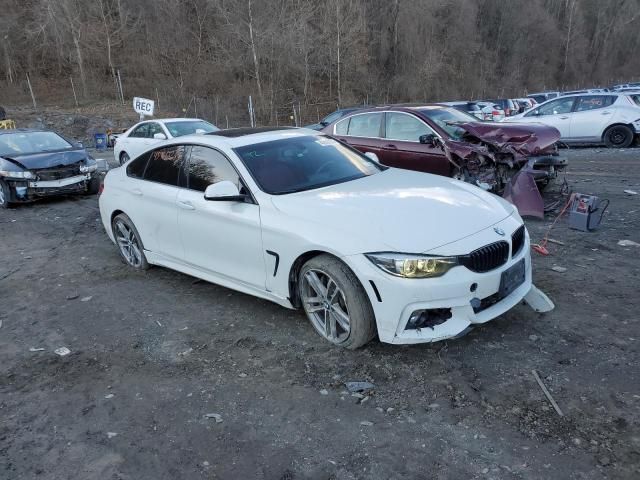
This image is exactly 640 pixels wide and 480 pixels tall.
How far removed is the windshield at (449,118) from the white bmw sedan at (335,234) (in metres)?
3.28

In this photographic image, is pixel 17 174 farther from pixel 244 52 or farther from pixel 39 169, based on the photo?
pixel 244 52

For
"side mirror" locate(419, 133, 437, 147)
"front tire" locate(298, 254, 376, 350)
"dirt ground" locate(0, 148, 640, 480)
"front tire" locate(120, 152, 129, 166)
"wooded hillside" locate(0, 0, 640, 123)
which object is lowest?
"dirt ground" locate(0, 148, 640, 480)

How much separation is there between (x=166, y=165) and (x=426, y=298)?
3.19 meters

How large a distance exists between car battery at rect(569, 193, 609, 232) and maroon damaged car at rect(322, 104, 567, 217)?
0.61 meters

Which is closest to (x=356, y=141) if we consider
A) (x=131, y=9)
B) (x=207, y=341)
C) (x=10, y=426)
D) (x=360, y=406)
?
(x=207, y=341)

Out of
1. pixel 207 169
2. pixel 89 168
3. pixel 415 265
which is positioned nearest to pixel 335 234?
pixel 415 265

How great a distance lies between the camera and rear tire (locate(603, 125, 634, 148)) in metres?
12.8

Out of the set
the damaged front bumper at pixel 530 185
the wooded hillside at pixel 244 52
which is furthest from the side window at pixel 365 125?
the wooded hillside at pixel 244 52

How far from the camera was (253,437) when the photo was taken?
2.89m

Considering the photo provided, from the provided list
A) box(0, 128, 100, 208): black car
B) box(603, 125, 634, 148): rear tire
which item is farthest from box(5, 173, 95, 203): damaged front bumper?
box(603, 125, 634, 148): rear tire

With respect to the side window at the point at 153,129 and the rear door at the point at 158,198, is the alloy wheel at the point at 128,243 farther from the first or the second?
the side window at the point at 153,129

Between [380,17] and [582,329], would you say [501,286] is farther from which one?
[380,17]

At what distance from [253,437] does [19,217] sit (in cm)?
826

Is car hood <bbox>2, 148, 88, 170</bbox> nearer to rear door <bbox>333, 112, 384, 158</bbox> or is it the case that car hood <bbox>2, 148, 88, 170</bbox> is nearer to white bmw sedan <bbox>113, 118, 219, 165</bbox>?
white bmw sedan <bbox>113, 118, 219, 165</bbox>
